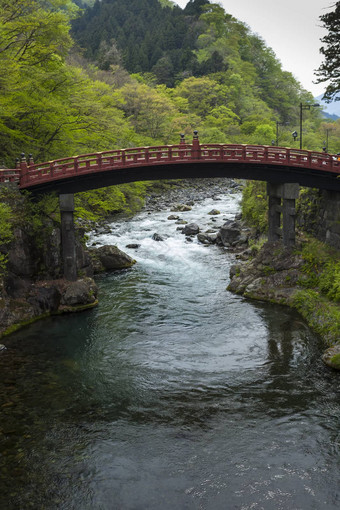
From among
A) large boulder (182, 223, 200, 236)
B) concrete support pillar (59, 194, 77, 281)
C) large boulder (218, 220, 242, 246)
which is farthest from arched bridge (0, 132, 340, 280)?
large boulder (182, 223, 200, 236)

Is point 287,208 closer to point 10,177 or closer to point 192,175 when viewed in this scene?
Answer: point 192,175

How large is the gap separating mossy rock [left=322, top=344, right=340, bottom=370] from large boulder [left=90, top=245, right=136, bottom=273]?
707 inches

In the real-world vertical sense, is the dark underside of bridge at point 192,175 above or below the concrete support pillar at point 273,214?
above

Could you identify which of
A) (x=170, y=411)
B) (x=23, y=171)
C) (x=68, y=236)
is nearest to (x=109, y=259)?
(x=68, y=236)

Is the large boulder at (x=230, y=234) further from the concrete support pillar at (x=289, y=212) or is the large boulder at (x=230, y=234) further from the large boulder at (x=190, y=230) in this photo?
the concrete support pillar at (x=289, y=212)

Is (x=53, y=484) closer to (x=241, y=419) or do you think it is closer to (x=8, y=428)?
(x=8, y=428)

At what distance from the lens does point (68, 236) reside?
85.5 feet

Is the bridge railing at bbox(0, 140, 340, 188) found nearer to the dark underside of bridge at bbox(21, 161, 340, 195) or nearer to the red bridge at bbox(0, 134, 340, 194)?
the red bridge at bbox(0, 134, 340, 194)

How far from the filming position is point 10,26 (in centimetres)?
2880

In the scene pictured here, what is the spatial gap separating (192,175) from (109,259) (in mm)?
9313

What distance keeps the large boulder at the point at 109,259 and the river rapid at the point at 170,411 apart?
6281mm

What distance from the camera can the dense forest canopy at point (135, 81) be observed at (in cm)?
2931

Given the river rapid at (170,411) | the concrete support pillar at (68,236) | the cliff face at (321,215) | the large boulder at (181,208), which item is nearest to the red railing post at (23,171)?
the concrete support pillar at (68,236)

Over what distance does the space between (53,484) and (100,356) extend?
788cm
